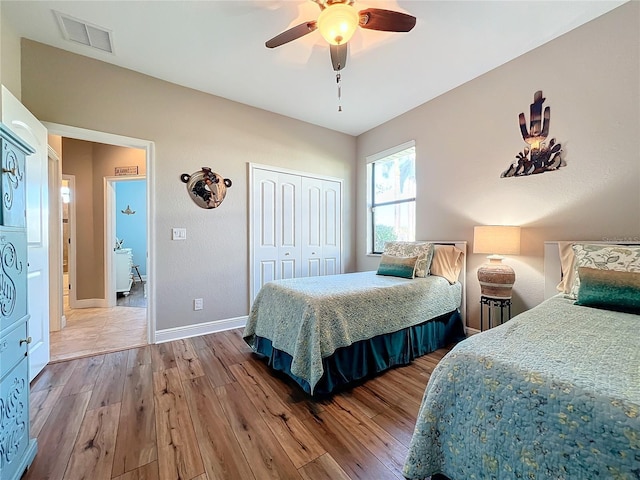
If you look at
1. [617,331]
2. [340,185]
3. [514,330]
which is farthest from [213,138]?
[617,331]

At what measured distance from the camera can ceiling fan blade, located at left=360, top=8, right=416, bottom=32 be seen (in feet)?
5.13

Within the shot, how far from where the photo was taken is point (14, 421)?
1.14 meters

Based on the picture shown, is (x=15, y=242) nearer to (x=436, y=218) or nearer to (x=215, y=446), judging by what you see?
(x=215, y=446)

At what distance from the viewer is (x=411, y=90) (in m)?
2.95

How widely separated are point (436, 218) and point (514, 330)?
2153mm

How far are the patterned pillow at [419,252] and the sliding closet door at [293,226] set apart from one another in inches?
48.4

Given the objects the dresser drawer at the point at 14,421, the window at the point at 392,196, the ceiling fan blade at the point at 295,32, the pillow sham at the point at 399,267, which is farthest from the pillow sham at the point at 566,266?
the dresser drawer at the point at 14,421

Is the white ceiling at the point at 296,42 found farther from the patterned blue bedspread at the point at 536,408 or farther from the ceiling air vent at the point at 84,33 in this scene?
the patterned blue bedspread at the point at 536,408

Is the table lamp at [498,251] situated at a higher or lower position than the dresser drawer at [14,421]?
higher

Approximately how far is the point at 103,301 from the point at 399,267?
4.50 meters

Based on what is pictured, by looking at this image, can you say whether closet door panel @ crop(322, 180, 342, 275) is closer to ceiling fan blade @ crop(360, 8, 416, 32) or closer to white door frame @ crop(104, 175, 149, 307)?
ceiling fan blade @ crop(360, 8, 416, 32)

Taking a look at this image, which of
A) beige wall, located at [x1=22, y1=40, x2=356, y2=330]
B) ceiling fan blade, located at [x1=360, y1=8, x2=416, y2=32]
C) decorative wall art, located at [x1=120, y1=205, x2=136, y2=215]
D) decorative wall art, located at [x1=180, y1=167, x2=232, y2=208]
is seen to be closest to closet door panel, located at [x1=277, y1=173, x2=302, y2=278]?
beige wall, located at [x1=22, y1=40, x2=356, y2=330]

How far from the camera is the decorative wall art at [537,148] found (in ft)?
7.33

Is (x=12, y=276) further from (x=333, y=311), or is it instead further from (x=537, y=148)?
(x=537, y=148)
